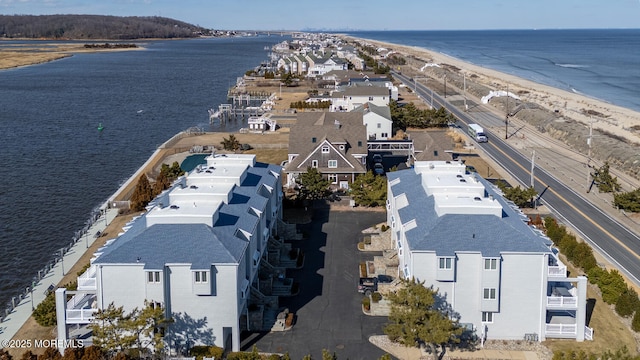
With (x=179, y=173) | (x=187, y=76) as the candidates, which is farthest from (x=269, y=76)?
(x=179, y=173)

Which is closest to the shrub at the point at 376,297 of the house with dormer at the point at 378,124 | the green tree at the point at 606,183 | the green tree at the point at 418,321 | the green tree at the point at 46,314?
the green tree at the point at 418,321

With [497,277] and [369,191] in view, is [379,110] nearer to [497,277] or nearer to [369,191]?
[369,191]

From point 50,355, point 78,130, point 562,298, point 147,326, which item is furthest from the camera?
point 78,130

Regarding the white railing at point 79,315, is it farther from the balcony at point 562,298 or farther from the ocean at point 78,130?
the balcony at point 562,298

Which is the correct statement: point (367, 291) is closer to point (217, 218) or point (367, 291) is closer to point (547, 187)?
point (217, 218)

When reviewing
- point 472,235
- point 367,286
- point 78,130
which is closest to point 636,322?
point 472,235

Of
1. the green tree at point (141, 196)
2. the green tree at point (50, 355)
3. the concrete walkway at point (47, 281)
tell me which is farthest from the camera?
the green tree at point (141, 196)

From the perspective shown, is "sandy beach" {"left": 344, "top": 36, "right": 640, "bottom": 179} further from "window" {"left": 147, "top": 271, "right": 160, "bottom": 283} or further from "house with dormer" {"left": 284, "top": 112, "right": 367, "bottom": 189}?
"window" {"left": 147, "top": 271, "right": 160, "bottom": 283}
